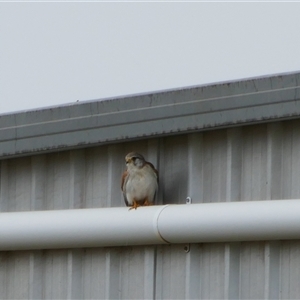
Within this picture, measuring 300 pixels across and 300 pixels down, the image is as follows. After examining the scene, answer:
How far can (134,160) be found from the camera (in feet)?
25.0

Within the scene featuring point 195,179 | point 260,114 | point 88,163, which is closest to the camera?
point 260,114

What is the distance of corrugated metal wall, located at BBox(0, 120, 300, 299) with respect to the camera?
6922 millimetres

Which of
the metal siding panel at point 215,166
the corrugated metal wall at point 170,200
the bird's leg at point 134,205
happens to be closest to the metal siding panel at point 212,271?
the corrugated metal wall at point 170,200

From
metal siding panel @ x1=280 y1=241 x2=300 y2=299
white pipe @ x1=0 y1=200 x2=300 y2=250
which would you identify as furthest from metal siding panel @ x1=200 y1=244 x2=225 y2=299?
metal siding panel @ x1=280 y1=241 x2=300 y2=299

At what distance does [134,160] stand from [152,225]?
0.59m

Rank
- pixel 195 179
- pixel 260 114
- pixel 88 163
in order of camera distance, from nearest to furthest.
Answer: pixel 260 114, pixel 195 179, pixel 88 163

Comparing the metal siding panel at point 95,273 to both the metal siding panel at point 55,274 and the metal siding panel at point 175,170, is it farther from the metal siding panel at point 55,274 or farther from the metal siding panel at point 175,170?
the metal siding panel at point 175,170

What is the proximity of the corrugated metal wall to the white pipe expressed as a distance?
0.61 ft

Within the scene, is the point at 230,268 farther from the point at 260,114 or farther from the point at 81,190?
the point at 81,190

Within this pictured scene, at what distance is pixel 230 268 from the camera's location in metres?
7.04

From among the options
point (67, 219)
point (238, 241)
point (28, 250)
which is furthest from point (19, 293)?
point (238, 241)

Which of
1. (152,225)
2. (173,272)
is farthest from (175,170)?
(173,272)

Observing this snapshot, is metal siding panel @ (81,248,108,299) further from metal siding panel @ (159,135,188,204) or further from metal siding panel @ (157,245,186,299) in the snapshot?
metal siding panel @ (159,135,188,204)

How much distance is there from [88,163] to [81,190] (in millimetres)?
219
